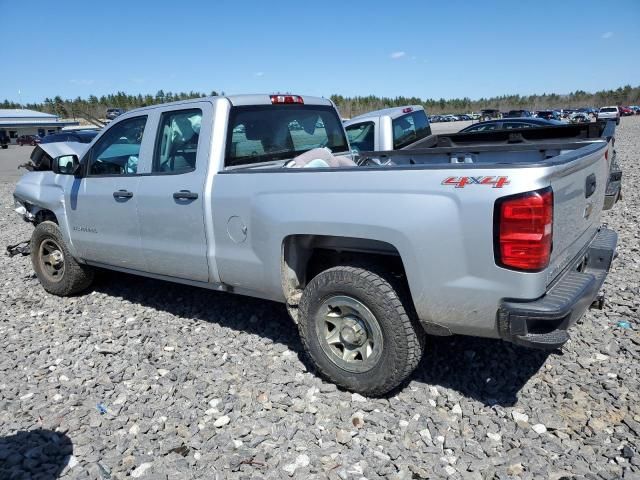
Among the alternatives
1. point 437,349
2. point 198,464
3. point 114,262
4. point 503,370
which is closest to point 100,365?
point 114,262

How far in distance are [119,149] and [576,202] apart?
12.8ft

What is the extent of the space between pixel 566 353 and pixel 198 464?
8.92 feet

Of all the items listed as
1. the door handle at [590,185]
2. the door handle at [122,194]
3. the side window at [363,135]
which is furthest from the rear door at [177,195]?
the side window at [363,135]

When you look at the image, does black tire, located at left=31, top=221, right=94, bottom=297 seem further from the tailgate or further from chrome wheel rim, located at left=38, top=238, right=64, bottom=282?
the tailgate

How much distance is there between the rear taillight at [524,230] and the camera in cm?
253

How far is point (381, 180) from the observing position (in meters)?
2.97

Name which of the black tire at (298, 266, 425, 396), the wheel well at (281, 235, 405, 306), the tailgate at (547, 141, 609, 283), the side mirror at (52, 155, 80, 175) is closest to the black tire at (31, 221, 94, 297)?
the side mirror at (52, 155, 80, 175)

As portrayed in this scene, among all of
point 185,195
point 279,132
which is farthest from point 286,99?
point 185,195

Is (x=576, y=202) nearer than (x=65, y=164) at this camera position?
Yes

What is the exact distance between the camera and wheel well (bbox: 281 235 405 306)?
3.28 metres

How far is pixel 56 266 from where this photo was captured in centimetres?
566

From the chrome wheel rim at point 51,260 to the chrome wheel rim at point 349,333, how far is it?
356 centimetres

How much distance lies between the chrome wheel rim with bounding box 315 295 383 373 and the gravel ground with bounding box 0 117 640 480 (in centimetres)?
27

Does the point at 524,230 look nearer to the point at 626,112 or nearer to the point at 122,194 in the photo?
the point at 122,194
